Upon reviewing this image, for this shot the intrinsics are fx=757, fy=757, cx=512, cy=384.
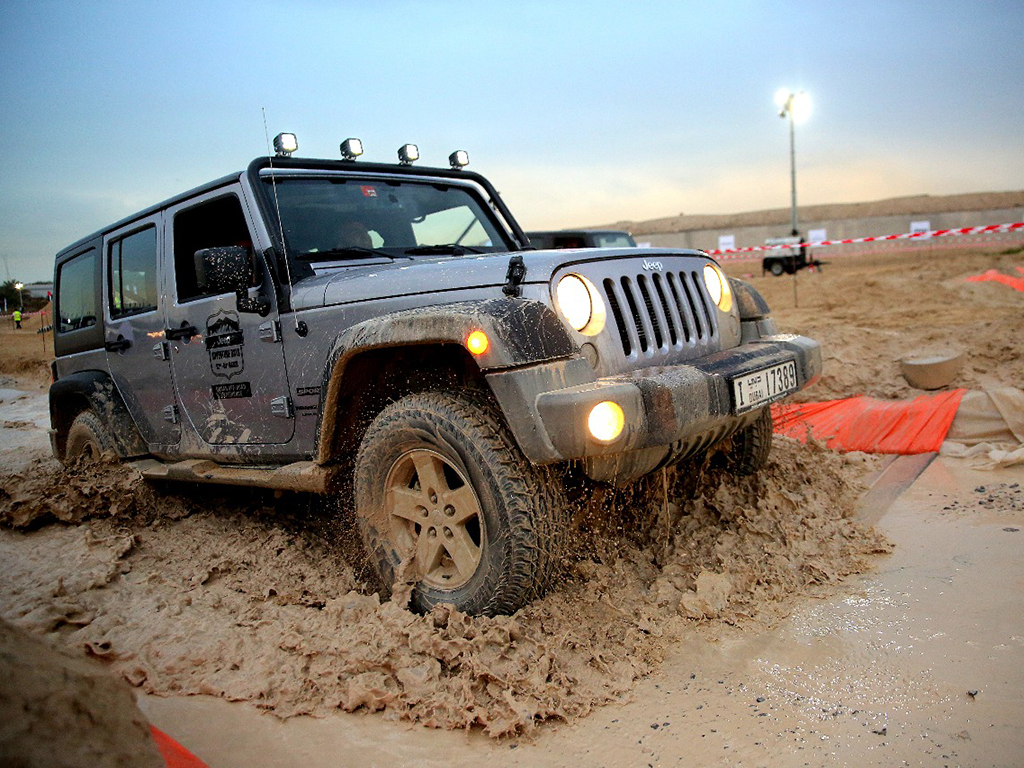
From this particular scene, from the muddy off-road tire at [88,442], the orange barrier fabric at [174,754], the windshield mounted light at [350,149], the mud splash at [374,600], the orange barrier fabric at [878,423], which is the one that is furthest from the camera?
the orange barrier fabric at [878,423]

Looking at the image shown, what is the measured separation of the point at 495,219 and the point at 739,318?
1.57 meters

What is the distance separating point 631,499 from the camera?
3.28 meters

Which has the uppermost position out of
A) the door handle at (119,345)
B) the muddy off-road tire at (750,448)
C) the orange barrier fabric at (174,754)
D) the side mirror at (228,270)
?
the side mirror at (228,270)

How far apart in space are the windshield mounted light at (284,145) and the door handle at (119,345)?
143 cm

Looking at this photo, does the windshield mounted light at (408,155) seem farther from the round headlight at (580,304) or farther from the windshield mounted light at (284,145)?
the round headlight at (580,304)

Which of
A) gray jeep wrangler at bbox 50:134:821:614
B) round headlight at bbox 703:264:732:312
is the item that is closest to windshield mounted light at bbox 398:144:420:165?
gray jeep wrangler at bbox 50:134:821:614

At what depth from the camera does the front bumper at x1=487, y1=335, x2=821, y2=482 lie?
229 centimetres

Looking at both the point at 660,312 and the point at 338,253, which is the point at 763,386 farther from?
the point at 338,253

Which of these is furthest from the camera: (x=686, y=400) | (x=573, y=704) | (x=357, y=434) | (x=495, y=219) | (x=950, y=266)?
(x=950, y=266)

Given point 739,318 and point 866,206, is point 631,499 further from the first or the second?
point 866,206

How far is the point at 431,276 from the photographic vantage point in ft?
8.99

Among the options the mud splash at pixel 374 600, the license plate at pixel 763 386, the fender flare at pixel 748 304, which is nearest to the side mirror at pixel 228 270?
the mud splash at pixel 374 600

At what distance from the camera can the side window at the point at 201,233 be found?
3455mm

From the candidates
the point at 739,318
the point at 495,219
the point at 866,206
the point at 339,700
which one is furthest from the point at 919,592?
the point at 866,206
